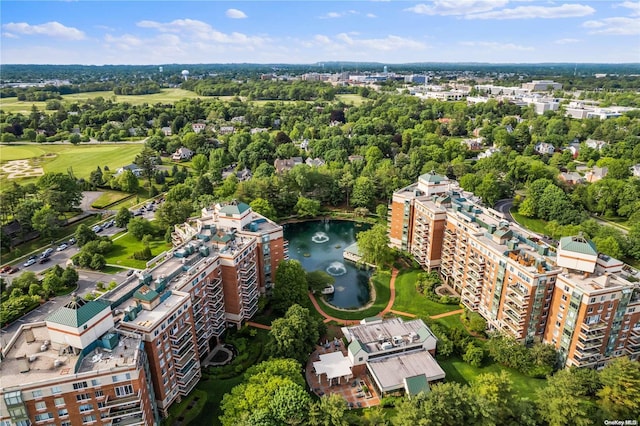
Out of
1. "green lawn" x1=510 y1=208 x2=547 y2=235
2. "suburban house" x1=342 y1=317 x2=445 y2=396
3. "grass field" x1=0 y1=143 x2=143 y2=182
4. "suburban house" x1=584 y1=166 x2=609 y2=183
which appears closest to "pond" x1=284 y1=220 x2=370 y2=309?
"suburban house" x1=342 y1=317 x2=445 y2=396

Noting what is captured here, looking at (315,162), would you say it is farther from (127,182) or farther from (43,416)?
(43,416)

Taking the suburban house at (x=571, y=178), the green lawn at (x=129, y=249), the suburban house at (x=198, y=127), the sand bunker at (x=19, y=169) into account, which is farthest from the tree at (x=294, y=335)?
the suburban house at (x=198, y=127)

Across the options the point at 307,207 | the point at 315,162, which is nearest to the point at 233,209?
the point at 307,207

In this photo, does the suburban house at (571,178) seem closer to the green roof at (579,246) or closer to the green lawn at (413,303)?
the green lawn at (413,303)

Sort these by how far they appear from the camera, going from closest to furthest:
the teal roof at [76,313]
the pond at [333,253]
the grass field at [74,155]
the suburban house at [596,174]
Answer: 1. the teal roof at [76,313]
2. the pond at [333,253]
3. the suburban house at [596,174]
4. the grass field at [74,155]

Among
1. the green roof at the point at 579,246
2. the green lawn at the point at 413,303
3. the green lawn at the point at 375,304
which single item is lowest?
the green lawn at the point at 375,304

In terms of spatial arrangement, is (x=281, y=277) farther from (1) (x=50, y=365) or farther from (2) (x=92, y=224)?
(2) (x=92, y=224)
